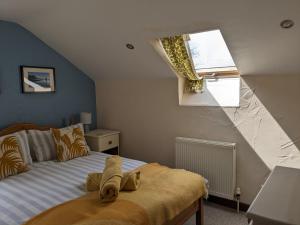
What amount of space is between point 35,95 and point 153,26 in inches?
72.0

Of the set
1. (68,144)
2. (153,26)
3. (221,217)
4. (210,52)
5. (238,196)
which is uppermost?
(153,26)

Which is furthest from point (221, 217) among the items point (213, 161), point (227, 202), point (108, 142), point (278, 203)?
point (108, 142)

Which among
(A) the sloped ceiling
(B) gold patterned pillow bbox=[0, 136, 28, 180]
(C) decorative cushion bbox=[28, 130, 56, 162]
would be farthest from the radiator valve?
(B) gold patterned pillow bbox=[0, 136, 28, 180]

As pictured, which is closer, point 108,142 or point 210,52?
point 210,52

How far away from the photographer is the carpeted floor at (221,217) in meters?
2.55

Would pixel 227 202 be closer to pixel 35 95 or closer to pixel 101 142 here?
pixel 101 142

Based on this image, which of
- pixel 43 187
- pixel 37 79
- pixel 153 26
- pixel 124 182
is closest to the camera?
pixel 124 182

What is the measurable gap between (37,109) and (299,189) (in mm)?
3028

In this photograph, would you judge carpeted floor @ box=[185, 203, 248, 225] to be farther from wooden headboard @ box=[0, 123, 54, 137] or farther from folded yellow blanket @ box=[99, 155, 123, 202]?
wooden headboard @ box=[0, 123, 54, 137]

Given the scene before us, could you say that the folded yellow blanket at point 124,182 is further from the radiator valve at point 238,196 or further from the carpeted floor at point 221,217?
the radiator valve at point 238,196

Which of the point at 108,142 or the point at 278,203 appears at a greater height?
the point at 278,203

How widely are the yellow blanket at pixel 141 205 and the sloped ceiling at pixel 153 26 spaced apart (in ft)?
4.32

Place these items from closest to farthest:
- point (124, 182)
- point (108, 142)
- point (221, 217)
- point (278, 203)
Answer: point (278, 203)
point (124, 182)
point (221, 217)
point (108, 142)

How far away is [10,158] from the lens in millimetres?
2416
